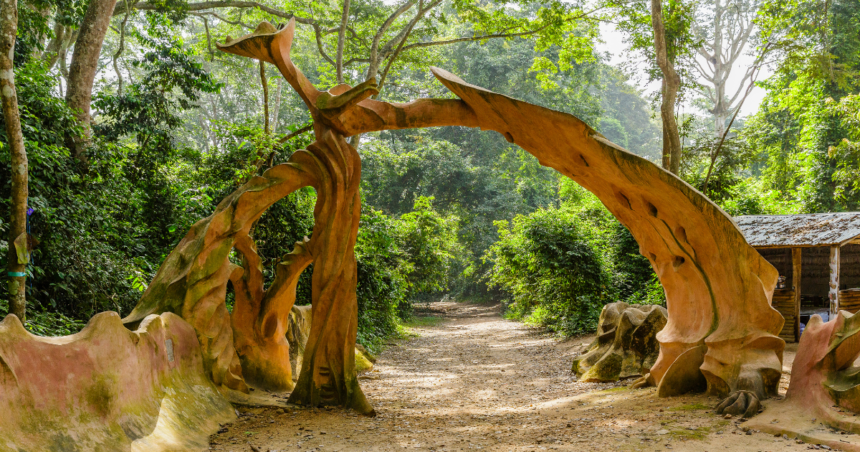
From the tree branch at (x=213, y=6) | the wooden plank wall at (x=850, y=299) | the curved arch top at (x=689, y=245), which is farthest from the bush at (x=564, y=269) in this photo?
the tree branch at (x=213, y=6)

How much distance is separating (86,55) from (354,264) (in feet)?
21.7

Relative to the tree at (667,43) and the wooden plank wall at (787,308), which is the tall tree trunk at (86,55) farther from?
the wooden plank wall at (787,308)

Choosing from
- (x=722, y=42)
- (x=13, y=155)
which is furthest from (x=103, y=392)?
(x=722, y=42)

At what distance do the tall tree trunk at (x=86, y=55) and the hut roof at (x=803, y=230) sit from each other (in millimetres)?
12181

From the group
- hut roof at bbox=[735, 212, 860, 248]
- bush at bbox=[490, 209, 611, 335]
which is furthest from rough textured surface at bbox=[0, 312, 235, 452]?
bush at bbox=[490, 209, 611, 335]

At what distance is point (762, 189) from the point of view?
2128cm

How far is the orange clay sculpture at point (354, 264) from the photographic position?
514 centimetres

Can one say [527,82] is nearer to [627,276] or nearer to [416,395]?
[627,276]

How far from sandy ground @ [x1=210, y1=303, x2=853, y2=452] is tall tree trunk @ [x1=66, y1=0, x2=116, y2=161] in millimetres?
6529

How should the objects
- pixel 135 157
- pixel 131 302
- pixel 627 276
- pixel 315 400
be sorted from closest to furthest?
1. pixel 315 400
2. pixel 131 302
3. pixel 135 157
4. pixel 627 276

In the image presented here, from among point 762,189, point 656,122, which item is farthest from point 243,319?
point 656,122

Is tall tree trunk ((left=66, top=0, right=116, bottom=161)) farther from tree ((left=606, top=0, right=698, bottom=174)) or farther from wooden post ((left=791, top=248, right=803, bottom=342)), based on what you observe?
wooden post ((left=791, top=248, right=803, bottom=342))

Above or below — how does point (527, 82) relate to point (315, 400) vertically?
above

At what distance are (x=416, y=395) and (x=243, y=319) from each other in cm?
278
